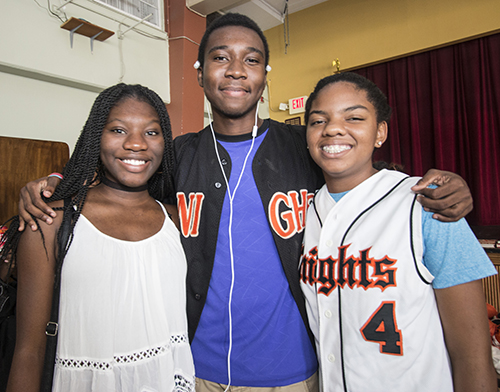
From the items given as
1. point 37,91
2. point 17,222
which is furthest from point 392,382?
point 37,91

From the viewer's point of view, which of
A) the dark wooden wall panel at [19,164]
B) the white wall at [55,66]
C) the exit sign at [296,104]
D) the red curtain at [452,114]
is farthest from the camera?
the exit sign at [296,104]

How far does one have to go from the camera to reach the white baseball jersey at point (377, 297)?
84 centimetres

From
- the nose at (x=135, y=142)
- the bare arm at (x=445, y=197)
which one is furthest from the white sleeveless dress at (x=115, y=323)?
the bare arm at (x=445, y=197)

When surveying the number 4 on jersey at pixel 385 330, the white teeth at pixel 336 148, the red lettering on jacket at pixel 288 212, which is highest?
the white teeth at pixel 336 148

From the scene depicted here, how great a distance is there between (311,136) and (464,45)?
148 inches

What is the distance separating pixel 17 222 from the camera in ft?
3.12

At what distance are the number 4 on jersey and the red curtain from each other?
3.54 meters

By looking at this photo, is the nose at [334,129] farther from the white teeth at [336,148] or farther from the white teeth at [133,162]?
the white teeth at [133,162]

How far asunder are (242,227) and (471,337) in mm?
688

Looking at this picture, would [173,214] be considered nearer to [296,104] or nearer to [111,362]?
[111,362]

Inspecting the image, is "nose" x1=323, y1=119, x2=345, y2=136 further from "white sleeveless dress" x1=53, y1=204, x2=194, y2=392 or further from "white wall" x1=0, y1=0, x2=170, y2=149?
"white wall" x1=0, y1=0, x2=170, y2=149

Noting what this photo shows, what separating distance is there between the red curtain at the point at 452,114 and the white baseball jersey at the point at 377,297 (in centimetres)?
341

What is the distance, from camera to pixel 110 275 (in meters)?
0.91

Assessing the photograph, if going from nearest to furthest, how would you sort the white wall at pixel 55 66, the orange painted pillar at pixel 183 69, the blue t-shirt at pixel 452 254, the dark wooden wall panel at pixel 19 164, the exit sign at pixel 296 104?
the blue t-shirt at pixel 452 254 → the dark wooden wall panel at pixel 19 164 → the white wall at pixel 55 66 → the orange painted pillar at pixel 183 69 → the exit sign at pixel 296 104
